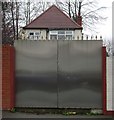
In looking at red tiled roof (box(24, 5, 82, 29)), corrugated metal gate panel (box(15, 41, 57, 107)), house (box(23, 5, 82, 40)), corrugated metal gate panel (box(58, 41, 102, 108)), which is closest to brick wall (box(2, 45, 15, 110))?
corrugated metal gate panel (box(15, 41, 57, 107))

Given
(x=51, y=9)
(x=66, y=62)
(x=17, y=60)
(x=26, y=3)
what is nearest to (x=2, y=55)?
(x=17, y=60)

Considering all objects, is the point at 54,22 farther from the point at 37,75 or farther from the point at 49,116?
the point at 49,116

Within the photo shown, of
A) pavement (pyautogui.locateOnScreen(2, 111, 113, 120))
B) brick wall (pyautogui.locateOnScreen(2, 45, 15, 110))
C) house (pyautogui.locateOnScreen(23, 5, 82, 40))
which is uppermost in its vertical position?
house (pyautogui.locateOnScreen(23, 5, 82, 40))

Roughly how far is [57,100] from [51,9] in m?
20.6

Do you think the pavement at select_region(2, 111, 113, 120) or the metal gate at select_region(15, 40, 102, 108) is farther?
the metal gate at select_region(15, 40, 102, 108)

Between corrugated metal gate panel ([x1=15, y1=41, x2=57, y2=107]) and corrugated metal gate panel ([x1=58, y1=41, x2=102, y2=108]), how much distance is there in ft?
0.88

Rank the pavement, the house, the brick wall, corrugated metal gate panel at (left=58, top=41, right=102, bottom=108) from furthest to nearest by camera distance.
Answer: the house → corrugated metal gate panel at (left=58, top=41, right=102, bottom=108) → the brick wall → the pavement

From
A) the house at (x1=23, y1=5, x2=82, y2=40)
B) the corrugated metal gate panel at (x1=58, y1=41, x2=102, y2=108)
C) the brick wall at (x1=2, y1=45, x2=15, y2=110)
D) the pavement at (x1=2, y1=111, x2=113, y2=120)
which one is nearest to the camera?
the pavement at (x1=2, y1=111, x2=113, y2=120)

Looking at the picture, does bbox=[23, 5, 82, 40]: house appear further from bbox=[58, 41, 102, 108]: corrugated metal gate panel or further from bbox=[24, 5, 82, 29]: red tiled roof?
bbox=[58, 41, 102, 108]: corrugated metal gate panel

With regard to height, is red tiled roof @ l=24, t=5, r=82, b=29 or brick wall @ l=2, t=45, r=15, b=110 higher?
red tiled roof @ l=24, t=5, r=82, b=29

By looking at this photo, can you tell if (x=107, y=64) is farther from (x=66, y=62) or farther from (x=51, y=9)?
(x=51, y=9)

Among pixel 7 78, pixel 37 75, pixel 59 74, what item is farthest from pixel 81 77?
pixel 7 78

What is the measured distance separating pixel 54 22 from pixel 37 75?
62.5 feet

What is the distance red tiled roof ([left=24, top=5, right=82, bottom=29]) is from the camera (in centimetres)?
2753
